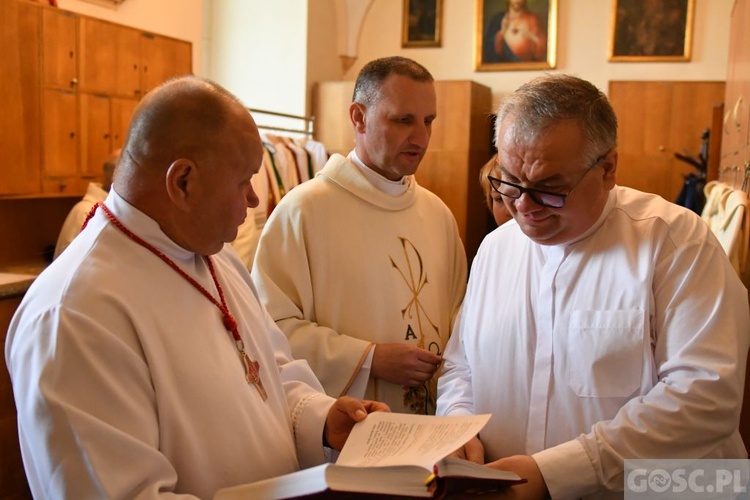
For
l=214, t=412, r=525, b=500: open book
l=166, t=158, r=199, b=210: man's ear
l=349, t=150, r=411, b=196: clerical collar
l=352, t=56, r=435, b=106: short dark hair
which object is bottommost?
l=214, t=412, r=525, b=500: open book

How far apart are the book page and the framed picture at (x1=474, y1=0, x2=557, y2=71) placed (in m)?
8.07

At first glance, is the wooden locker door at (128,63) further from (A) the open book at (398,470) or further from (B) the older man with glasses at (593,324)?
(A) the open book at (398,470)

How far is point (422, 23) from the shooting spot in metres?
9.72

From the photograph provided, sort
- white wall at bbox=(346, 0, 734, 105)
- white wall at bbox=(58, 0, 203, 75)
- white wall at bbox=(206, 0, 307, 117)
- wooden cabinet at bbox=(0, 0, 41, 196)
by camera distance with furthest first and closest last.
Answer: white wall at bbox=(206, 0, 307, 117) < white wall at bbox=(346, 0, 734, 105) < white wall at bbox=(58, 0, 203, 75) < wooden cabinet at bbox=(0, 0, 41, 196)

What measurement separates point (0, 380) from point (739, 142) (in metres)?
4.19

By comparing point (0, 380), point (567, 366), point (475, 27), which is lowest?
point (0, 380)

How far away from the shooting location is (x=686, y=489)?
181cm

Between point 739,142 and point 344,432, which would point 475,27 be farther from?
point 344,432

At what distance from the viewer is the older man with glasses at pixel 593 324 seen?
1.76 metres

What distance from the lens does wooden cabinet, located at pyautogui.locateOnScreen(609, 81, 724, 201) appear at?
8633 mm

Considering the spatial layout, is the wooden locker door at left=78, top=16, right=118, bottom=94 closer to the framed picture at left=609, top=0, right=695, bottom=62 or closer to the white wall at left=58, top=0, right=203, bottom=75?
the white wall at left=58, top=0, right=203, bottom=75

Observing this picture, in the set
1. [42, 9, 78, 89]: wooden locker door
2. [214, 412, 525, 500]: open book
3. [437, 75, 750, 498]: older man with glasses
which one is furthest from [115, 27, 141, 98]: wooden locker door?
[214, 412, 525, 500]: open book

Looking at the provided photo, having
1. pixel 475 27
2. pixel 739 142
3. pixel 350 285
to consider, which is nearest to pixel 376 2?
pixel 475 27

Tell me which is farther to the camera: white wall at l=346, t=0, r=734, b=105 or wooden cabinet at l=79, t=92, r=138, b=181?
white wall at l=346, t=0, r=734, b=105
